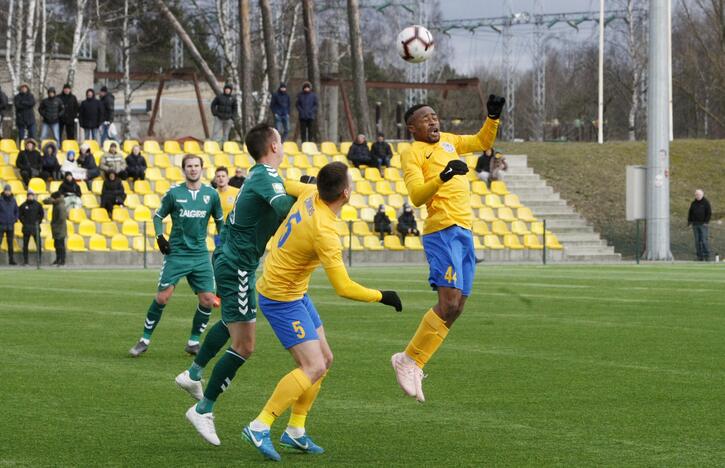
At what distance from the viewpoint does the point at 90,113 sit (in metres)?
35.0

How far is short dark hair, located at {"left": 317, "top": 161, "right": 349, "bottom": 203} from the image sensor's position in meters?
7.33

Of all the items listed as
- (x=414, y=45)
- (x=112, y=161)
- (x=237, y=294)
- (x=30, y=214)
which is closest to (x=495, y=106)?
(x=237, y=294)

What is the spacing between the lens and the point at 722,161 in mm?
49906

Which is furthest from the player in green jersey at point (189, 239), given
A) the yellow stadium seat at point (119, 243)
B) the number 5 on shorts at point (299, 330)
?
the yellow stadium seat at point (119, 243)

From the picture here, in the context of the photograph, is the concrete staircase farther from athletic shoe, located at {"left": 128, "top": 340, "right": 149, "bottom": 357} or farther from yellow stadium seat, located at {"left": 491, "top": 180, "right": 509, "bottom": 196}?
athletic shoe, located at {"left": 128, "top": 340, "right": 149, "bottom": 357}

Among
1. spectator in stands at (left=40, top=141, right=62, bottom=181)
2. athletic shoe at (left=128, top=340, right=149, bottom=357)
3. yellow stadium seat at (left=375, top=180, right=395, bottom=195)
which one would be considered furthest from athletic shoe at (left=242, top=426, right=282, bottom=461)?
yellow stadium seat at (left=375, top=180, right=395, bottom=195)

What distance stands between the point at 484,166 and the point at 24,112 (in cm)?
1385

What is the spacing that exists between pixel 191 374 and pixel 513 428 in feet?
7.83

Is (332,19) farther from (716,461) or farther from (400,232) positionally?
(716,461)

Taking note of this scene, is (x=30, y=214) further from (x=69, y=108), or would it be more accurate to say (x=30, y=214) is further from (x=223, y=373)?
(x=223, y=373)

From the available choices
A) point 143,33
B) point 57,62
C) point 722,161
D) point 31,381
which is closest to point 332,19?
point 143,33

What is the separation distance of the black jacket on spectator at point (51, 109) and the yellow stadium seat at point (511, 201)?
13364 mm

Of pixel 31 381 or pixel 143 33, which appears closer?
pixel 31 381

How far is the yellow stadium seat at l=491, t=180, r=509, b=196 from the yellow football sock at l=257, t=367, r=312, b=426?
1250 inches
